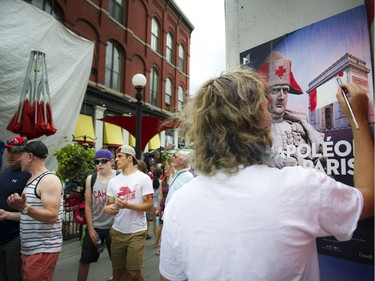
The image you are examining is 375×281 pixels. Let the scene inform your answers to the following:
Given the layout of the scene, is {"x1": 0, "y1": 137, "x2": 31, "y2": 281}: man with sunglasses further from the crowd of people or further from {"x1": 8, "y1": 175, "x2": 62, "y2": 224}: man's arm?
the crowd of people

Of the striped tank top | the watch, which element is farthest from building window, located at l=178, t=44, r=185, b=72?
the watch

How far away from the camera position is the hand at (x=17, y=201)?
2.38 metres

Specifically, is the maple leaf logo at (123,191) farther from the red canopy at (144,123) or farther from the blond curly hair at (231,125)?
the red canopy at (144,123)

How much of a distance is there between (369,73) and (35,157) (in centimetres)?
301

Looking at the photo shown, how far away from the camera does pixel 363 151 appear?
974mm

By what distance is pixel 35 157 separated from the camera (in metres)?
2.86

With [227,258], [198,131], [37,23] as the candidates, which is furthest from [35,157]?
[37,23]

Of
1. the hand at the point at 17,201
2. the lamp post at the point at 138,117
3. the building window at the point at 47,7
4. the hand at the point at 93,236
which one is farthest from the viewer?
the building window at the point at 47,7

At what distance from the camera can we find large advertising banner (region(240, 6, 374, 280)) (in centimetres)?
121

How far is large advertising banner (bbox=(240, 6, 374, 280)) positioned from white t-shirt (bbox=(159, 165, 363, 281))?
1.20 ft

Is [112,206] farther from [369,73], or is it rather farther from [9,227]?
[369,73]

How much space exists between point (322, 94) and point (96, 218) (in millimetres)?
3532

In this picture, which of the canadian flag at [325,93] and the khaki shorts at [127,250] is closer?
the canadian flag at [325,93]

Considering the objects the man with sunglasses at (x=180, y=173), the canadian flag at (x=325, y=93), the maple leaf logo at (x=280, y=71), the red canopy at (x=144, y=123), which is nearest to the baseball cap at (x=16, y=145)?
the man with sunglasses at (x=180, y=173)
